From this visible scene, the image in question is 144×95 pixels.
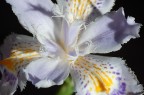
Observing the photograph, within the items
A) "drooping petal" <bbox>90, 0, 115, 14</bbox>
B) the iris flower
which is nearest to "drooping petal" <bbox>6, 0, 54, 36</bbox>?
the iris flower

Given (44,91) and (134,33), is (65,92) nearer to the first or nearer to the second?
(134,33)

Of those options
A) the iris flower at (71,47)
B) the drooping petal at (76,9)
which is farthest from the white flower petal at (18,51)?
the drooping petal at (76,9)

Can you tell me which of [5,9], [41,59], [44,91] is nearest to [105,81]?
[41,59]

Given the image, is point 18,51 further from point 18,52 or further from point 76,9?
point 76,9

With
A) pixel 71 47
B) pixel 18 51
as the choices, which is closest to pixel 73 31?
pixel 71 47

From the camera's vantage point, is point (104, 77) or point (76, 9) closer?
point (104, 77)

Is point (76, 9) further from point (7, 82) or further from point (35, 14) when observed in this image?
point (7, 82)

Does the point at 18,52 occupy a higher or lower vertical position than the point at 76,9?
lower
